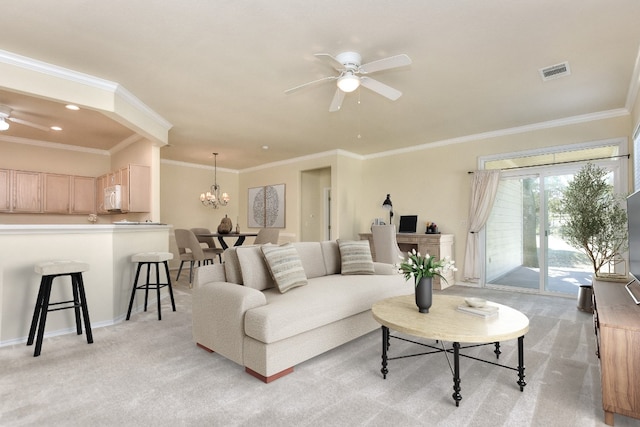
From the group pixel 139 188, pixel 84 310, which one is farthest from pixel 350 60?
pixel 139 188

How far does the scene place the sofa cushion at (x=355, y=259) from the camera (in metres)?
3.69

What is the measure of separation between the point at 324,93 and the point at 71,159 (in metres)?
5.40

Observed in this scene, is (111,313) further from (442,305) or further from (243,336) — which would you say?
(442,305)

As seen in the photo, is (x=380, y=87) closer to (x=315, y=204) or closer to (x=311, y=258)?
(x=311, y=258)

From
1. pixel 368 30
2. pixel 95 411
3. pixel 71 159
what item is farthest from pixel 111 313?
pixel 71 159

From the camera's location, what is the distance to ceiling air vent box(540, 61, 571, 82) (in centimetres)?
317

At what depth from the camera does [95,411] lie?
1.88 m

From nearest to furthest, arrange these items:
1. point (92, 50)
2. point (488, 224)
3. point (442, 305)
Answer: point (442, 305), point (92, 50), point (488, 224)

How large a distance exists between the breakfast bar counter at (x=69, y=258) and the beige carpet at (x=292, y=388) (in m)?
0.34

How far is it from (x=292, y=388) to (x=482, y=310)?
1407 millimetres

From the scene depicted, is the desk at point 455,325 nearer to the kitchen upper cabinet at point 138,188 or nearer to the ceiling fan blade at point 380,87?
the ceiling fan blade at point 380,87

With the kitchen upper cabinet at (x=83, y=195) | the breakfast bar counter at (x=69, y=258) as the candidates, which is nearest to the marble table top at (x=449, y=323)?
the breakfast bar counter at (x=69, y=258)

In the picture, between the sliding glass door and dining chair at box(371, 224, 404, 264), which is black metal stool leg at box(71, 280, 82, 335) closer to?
dining chair at box(371, 224, 404, 264)

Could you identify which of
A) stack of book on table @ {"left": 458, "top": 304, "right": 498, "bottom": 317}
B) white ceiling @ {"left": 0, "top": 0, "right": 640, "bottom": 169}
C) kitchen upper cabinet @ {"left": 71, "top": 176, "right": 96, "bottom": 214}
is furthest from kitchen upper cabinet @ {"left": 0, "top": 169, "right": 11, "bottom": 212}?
stack of book on table @ {"left": 458, "top": 304, "right": 498, "bottom": 317}
